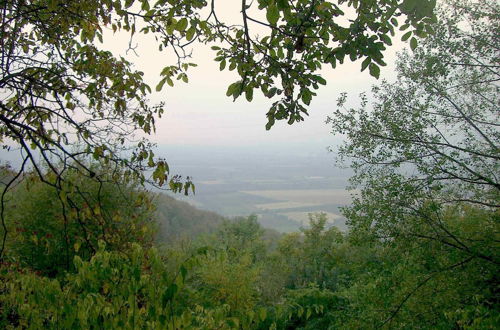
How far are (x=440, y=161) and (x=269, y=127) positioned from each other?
5393 millimetres

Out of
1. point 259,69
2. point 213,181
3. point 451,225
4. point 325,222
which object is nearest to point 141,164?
point 259,69

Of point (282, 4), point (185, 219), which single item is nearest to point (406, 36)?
point (282, 4)

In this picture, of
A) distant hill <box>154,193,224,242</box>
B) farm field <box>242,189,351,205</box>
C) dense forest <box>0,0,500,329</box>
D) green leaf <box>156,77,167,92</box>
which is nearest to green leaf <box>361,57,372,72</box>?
dense forest <box>0,0,500,329</box>

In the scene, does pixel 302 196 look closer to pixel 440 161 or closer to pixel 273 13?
pixel 440 161

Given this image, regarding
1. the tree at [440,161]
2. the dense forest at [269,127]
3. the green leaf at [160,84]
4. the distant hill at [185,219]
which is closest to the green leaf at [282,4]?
the dense forest at [269,127]

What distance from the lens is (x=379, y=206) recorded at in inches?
274

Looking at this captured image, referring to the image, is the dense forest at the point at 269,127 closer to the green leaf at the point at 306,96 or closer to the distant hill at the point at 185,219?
the green leaf at the point at 306,96

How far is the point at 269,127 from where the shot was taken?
2.62 meters

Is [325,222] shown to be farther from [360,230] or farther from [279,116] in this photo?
[279,116]

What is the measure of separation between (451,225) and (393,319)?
216 centimetres

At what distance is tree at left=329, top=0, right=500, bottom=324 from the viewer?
6.72 m

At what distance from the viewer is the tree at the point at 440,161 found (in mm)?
6719

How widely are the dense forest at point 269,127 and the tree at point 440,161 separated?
31 mm

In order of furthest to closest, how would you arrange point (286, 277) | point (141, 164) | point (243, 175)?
point (243, 175)
point (286, 277)
point (141, 164)
